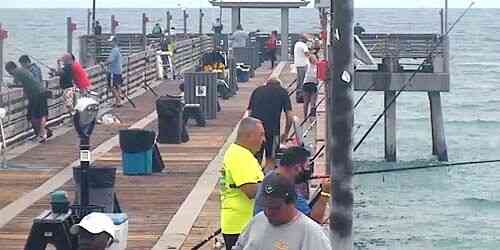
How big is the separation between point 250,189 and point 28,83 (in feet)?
44.3

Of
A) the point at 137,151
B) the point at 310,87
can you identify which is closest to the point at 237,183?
the point at 137,151

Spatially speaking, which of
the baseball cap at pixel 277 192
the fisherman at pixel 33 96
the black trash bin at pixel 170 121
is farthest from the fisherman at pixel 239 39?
the baseball cap at pixel 277 192

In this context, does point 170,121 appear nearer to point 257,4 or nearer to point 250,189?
point 250,189

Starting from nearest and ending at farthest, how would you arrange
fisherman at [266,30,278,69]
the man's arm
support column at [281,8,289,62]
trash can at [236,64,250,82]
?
1. the man's arm
2. trash can at [236,64,250,82]
3. support column at [281,8,289,62]
4. fisherman at [266,30,278,69]

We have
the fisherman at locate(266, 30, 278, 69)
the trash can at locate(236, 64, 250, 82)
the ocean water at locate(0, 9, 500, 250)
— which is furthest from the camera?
the fisherman at locate(266, 30, 278, 69)

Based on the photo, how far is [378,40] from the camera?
42.7m

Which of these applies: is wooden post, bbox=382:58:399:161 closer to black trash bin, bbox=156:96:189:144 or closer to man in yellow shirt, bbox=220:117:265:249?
black trash bin, bbox=156:96:189:144

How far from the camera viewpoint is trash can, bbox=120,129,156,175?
1938cm

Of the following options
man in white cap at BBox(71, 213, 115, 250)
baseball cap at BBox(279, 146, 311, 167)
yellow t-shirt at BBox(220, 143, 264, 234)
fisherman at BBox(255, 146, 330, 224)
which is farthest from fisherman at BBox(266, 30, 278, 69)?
baseball cap at BBox(279, 146, 311, 167)

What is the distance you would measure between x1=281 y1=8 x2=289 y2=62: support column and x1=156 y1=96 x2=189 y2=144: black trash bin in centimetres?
2362

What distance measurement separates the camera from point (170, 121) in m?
23.7

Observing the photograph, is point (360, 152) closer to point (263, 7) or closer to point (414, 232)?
point (263, 7)

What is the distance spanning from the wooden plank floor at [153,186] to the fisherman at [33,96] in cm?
51

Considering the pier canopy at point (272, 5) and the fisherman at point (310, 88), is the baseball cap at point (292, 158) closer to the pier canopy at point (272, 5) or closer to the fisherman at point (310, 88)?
the fisherman at point (310, 88)
